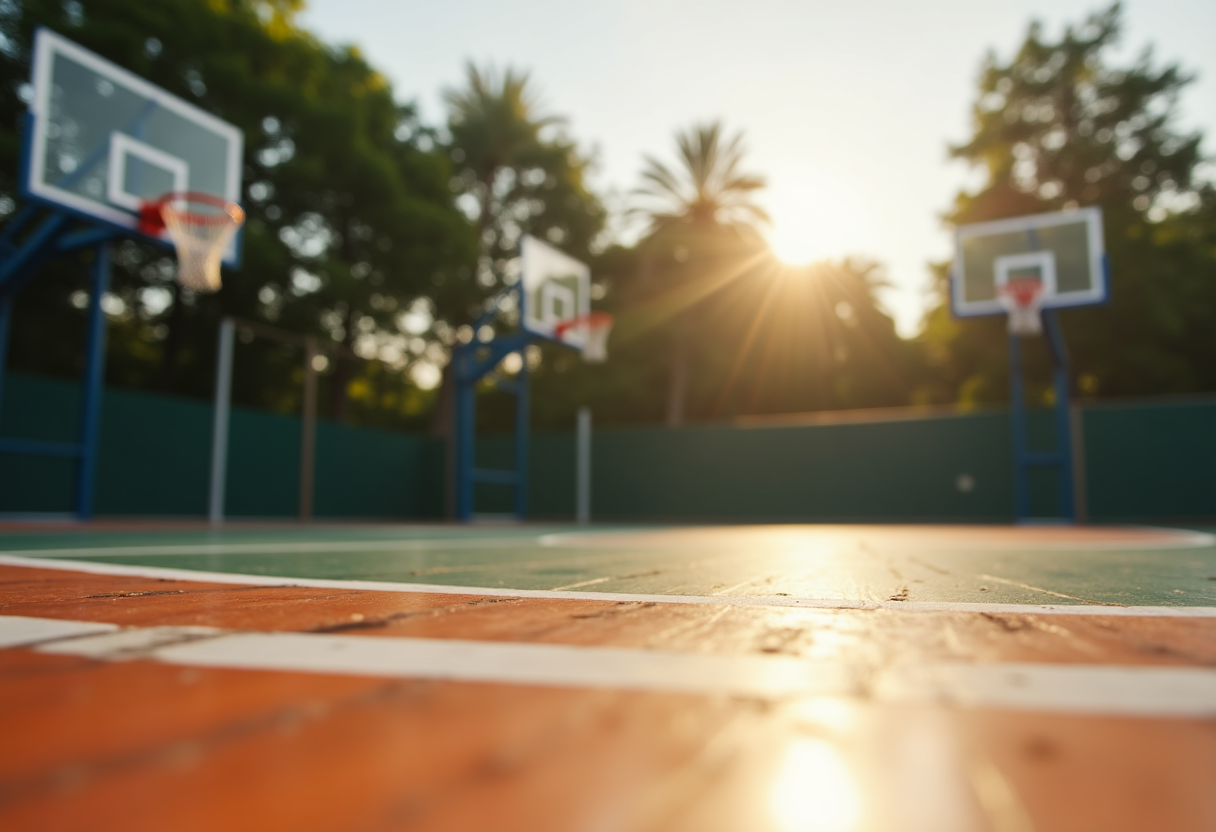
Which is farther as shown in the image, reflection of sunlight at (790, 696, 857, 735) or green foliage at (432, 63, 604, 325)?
green foliage at (432, 63, 604, 325)

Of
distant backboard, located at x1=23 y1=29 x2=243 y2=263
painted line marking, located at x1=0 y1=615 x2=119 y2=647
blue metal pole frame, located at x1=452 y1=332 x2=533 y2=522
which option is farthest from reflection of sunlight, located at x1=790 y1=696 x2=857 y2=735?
blue metal pole frame, located at x1=452 y1=332 x2=533 y2=522

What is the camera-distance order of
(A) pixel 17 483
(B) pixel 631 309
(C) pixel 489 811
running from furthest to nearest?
(B) pixel 631 309 → (A) pixel 17 483 → (C) pixel 489 811

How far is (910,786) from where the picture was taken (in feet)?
1.44

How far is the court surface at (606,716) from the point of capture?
1.33ft

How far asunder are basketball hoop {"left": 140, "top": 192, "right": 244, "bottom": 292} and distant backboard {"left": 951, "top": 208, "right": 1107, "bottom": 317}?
7.97m

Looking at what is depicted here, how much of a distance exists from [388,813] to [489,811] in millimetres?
53

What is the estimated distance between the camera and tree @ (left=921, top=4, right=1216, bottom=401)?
1377cm

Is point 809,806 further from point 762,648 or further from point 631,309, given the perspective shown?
point 631,309

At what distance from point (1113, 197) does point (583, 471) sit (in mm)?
11452

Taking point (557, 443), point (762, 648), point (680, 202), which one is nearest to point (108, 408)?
point (557, 443)

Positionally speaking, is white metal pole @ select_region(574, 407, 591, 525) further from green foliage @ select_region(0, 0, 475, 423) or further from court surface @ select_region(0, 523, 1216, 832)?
court surface @ select_region(0, 523, 1216, 832)

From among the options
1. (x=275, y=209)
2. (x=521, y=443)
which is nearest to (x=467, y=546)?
(x=521, y=443)

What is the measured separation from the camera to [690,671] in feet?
2.35

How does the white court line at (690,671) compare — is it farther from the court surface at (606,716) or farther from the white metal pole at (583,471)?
the white metal pole at (583,471)
